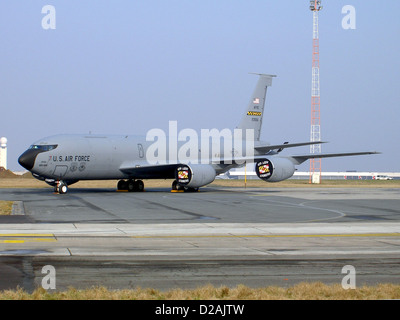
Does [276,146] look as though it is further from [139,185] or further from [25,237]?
[25,237]

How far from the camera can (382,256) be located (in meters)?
13.9

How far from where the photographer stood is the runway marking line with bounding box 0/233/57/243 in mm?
16422

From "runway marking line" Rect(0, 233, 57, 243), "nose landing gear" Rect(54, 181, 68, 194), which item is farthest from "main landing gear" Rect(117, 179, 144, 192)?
"runway marking line" Rect(0, 233, 57, 243)

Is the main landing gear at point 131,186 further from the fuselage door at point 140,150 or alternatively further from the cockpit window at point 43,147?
the cockpit window at point 43,147

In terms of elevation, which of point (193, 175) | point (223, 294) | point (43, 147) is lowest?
point (193, 175)

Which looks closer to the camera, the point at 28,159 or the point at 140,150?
the point at 28,159

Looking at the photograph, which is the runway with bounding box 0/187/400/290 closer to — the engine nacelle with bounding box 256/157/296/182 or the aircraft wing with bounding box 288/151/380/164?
the engine nacelle with bounding box 256/157/296/182

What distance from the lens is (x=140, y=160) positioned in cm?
4588

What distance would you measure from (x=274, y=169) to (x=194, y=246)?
29.2 m

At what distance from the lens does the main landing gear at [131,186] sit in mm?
47969

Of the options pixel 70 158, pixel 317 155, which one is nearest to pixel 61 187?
pixel 70 158

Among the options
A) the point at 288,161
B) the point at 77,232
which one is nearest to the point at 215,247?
the point at 77,232
